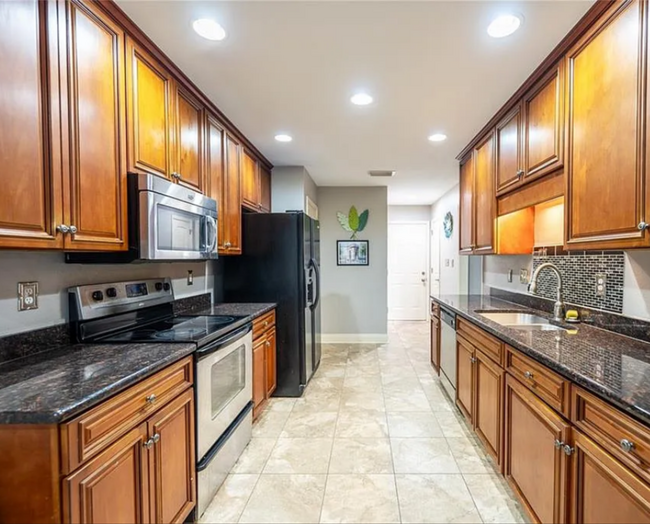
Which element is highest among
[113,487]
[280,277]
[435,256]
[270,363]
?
[435,256]

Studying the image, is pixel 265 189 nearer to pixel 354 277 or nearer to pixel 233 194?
pixel 233 194

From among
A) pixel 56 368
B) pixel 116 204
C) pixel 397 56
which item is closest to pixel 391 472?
pixel 56 368

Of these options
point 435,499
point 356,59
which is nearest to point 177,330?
point 435,499

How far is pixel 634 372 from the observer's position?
1221 mm

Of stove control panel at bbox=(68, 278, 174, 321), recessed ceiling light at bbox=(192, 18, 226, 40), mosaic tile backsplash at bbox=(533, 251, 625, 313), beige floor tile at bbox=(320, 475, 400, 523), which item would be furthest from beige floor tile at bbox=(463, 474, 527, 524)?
recessed ceiling light at bbox=(192, 18, 226, 40)

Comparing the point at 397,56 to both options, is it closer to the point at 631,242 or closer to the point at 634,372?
the point at 631,242

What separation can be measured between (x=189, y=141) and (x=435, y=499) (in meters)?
2.54

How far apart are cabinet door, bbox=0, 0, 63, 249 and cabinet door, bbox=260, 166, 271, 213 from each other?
2.54 m

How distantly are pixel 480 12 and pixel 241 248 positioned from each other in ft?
7.90

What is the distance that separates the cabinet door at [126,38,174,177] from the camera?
1704 mm

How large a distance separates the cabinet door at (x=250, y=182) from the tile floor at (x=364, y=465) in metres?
1.89

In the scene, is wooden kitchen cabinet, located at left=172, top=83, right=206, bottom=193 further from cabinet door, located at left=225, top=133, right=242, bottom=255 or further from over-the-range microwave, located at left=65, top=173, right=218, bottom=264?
cabinet door, located at left=225, top=133, right=242, bottom=255

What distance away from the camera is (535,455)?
60.1 inches

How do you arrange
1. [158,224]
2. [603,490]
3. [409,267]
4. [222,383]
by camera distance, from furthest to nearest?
[409,267]
[222,383]
[158,224]
[603,490]
